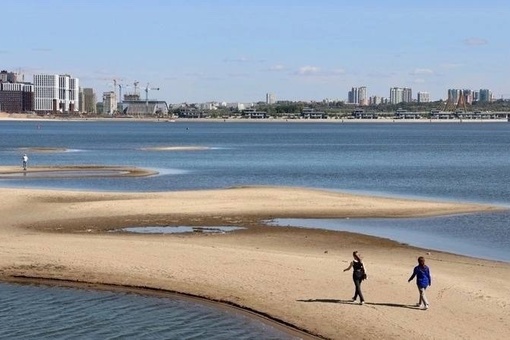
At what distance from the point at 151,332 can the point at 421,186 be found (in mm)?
45323

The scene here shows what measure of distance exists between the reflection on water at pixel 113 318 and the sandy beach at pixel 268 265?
3.09 feet

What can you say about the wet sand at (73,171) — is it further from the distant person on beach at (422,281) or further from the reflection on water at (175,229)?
the distant person on beach at (422,281)

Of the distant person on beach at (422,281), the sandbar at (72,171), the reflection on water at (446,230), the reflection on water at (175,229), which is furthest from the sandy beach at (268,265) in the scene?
the sandbar at (72,171)

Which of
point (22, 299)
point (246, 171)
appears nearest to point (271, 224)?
point (22, 299)

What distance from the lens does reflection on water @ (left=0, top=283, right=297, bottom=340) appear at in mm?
21375

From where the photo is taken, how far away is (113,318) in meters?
22.8

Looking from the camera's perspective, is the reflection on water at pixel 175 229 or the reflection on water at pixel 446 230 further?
the reflection on water at pixel 175 229

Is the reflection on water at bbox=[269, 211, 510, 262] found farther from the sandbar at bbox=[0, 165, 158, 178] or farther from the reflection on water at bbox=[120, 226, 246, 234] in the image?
the sandbar at bbox=[0, 165, 158, 178]

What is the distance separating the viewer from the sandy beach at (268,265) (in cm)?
2200

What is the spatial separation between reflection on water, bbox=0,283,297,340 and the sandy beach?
0.94m

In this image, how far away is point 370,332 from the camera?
2070 cm

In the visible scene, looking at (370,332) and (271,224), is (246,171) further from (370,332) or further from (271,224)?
(370,332)

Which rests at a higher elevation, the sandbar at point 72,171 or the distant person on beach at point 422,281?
the distant person on beach at point 422,281

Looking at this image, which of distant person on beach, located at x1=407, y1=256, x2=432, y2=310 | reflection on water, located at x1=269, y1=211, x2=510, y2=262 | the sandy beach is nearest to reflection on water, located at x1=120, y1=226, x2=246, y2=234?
the sandy beach
